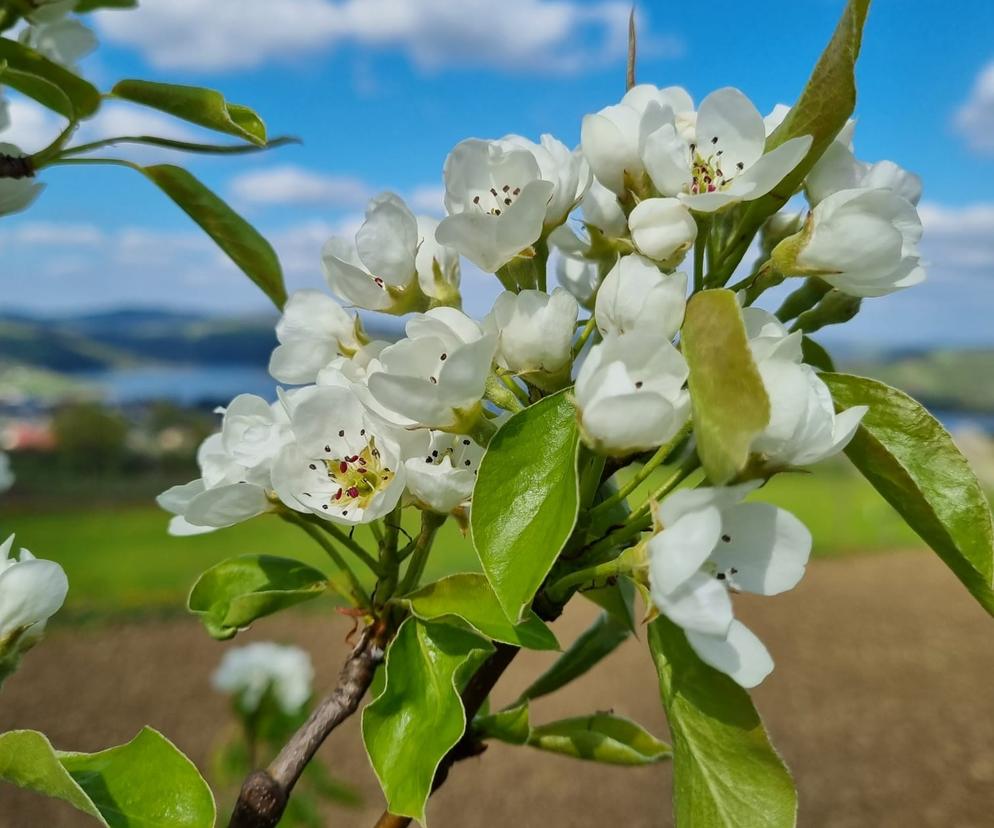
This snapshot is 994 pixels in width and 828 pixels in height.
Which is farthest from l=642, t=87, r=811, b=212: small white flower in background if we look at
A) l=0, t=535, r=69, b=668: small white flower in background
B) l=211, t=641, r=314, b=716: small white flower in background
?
l=211, t=641, r=314, b=716: small white flower in background

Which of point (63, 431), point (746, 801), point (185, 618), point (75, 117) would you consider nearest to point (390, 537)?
point (746, 801)

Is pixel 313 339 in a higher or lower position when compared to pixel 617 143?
lower

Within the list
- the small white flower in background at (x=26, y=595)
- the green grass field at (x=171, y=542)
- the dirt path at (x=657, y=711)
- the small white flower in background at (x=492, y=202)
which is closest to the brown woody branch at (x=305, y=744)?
the small white flower in background at (x=26, y=595)

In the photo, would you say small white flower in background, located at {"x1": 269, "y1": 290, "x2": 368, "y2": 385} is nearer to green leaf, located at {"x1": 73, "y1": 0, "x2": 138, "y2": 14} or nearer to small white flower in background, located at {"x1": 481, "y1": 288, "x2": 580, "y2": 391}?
small white flower in background, located at {"x1": 481, "y1": 288, "x2": 580, "y2": 391}

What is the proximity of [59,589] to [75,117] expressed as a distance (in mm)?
370

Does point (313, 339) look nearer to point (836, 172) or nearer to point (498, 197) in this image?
point (498, 197)

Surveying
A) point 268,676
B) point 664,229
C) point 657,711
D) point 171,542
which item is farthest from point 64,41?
point 171,542

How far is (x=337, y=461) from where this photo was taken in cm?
64

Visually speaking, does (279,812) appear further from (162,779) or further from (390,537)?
(390,537)

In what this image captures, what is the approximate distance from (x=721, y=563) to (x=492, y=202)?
291 mm

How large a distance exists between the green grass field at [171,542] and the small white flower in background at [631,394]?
570cm

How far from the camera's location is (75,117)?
73cm

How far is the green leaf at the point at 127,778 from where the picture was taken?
54cm

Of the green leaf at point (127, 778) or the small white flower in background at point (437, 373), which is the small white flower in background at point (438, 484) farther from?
the green leaf at point (127, 778)
